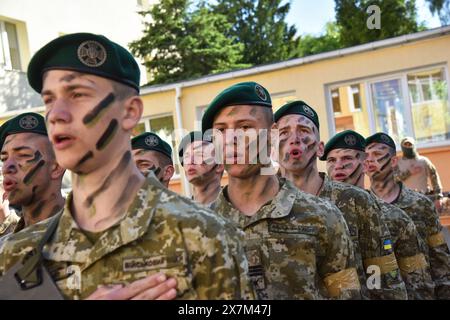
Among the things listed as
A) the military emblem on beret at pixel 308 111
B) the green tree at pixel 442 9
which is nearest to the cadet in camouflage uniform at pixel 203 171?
the military emblem on beret at pixel 308 111

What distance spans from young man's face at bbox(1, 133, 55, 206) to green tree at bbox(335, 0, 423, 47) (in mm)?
25713

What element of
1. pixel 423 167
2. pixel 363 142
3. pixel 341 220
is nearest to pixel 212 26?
pixel 423 167

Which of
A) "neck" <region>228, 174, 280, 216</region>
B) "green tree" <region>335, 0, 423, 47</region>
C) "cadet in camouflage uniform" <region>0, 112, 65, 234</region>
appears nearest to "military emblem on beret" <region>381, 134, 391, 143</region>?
"neck" <region>228, 174, 280, 216</region>

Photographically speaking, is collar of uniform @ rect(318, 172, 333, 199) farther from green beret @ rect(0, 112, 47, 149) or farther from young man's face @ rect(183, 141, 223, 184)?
green beret @ rect(0, 112, 47, 149)

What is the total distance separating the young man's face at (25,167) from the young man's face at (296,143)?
1829mm

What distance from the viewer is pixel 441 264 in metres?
7.29

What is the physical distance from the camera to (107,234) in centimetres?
257

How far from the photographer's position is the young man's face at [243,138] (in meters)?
3.78

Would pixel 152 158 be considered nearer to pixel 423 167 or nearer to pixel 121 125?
pixel 121 125

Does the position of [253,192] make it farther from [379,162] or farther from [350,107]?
[350,107]

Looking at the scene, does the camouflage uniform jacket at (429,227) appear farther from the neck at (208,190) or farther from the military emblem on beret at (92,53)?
the military emblem on beret at (92,53)

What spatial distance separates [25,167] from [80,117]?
1.70 m

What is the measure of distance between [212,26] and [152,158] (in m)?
23.7

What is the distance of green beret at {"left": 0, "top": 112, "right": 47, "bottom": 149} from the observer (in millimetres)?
4238
